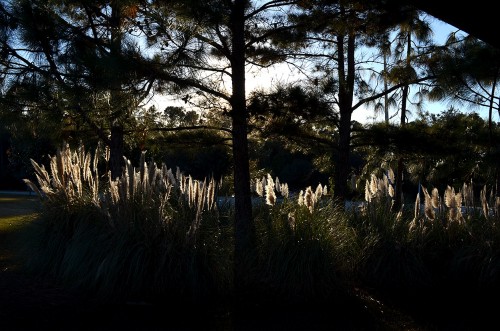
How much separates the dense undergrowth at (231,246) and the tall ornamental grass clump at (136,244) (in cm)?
2

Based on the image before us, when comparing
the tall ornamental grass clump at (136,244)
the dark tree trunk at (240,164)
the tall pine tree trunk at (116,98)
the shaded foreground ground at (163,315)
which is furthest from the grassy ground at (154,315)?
the tall pine tree trunk at (116,98)

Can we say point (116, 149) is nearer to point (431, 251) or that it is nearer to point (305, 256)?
→ point (305, 256)

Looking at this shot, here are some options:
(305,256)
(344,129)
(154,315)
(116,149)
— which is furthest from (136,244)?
(344,129)

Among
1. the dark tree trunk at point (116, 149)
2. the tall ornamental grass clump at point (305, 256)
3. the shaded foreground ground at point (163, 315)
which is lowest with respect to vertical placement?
the shaded foreground ground at point (163, 315)

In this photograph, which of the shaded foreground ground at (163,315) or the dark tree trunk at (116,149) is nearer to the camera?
the shaded foreground ground at (163,315)

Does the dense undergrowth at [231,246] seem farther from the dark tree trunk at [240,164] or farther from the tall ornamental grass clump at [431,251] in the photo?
the dark tree trunk at [240,164]

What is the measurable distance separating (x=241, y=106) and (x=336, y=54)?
482 centimetres

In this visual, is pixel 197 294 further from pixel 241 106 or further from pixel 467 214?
pixel 467 214

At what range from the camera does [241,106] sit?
8.52m

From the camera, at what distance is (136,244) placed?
7383mm

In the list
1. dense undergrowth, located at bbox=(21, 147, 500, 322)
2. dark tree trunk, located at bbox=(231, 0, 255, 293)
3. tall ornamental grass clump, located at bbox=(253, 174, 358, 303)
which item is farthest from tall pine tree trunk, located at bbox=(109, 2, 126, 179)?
tall ornamental grass clump, located at bbox=(253, 174, 358, 303)

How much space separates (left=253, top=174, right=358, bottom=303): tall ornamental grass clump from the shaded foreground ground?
347mm

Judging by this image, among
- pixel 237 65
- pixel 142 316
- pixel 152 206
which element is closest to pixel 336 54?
pixel 237 65

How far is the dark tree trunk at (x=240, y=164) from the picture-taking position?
7.88m
